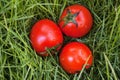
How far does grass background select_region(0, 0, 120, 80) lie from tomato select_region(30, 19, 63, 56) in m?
0.03

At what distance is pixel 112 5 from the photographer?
4.97ft

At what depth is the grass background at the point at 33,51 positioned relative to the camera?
138 cm

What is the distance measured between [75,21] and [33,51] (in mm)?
222

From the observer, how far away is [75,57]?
1.39 metres

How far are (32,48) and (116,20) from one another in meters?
0.38

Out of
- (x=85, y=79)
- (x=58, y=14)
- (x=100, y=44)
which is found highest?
(x=58, y=14)

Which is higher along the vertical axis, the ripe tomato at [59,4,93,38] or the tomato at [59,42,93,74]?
the ripe tomato at [59,4,93,38]

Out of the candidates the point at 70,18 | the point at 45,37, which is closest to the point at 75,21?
the point at 70,18

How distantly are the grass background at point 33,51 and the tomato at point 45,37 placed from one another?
0.10 feet

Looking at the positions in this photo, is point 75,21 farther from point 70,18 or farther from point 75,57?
point 75,57

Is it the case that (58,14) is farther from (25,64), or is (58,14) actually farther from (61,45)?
(25,64)

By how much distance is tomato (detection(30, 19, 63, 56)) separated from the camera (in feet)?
4.65

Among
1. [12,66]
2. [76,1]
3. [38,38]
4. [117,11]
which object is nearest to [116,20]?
[117,11]

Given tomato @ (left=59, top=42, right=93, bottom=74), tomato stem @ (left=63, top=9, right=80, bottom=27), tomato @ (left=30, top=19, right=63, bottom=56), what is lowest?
tomato @ (left=59, top=42, right=93, bottom=74)
